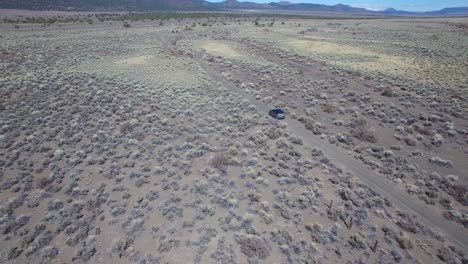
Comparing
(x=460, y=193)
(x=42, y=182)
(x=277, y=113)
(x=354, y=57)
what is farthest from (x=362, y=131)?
(x=354, y=57)

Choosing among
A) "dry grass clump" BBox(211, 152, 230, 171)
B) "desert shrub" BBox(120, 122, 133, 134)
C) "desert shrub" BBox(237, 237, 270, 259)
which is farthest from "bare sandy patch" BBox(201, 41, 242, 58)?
"desert shrub" BBox(237, 237, 270, 259)

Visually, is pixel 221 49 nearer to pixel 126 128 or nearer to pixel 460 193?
pixel 126 128

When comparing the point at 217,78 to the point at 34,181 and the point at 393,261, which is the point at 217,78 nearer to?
the point at 34,181

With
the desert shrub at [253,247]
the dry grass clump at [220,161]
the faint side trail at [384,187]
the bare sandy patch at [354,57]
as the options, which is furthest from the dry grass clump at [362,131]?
the bare sandy patch at [354,57]

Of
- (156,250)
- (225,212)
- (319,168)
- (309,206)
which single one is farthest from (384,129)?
(156,250)

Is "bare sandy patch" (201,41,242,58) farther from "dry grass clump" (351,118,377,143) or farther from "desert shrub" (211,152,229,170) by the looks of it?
"desert shrub" (211,152,229,170)

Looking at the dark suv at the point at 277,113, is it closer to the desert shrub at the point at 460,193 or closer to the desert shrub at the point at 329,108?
the desert shrub at the point at 329,108
